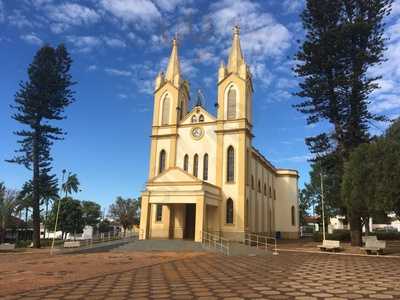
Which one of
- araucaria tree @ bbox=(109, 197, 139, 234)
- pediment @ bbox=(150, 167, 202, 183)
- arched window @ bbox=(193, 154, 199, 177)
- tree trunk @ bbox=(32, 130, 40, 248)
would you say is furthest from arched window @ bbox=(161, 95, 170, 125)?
araucaria tree @ bbox=(109, 197, 139, 234)

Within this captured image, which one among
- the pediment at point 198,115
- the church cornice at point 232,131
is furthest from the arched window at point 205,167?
the pediment at point 198,115

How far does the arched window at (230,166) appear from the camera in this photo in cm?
3164

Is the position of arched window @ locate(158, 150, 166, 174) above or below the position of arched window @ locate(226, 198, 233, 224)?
above

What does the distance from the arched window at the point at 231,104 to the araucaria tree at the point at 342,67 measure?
6.67 m

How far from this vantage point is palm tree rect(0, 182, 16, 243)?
44812mm

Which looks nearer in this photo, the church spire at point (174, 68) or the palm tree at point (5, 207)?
the church spire at point (174, 68)

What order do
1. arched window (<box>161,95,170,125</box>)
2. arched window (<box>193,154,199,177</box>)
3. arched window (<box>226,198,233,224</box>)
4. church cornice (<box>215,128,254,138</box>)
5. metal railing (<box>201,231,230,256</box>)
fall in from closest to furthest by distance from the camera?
metal railing (<box>201,231,230,256</box>) < arched window (<box>226,198,233,224</box>) < church cornice (<box>215,128,254,138</box>) < arched window (<box>193,154,199,177</box>) < arched window (<box>161,95,170,125</box>)

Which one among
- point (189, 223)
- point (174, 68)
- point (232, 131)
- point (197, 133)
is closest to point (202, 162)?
point (197, 133)

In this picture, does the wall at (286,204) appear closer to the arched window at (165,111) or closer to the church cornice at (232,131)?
the church cornice at (232,131)

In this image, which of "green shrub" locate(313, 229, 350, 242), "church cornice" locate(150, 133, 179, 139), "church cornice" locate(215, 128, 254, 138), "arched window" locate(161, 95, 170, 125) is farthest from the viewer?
"green shrub" locate(313, 229, 350, 242)

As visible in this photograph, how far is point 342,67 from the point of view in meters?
27.6

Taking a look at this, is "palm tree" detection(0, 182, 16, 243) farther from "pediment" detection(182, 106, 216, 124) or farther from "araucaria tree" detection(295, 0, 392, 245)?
"araucaria tree" detection(295, 0, 392, 245)

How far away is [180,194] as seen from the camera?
27.9 m

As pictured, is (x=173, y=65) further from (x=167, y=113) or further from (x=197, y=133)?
(x=197, y=133)
